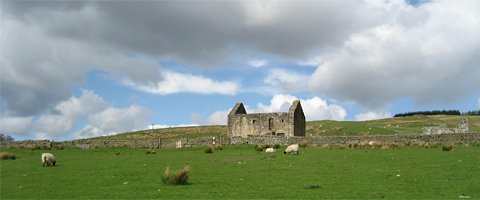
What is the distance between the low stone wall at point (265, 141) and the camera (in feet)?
140

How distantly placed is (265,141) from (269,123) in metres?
10.1

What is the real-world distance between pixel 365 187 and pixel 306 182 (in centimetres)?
229

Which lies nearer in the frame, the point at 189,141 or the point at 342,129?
the point at 189,141

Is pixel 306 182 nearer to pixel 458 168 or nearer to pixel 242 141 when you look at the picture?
pixel 458 168

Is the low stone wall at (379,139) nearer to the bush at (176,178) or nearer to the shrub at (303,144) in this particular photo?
the shrub at (303,144)

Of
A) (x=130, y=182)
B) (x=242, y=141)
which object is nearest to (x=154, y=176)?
(x=130, y=182)

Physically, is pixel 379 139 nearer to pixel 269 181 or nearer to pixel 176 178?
pixel 269 181

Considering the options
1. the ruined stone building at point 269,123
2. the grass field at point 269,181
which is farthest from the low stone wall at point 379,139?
the grass field at point 269,181

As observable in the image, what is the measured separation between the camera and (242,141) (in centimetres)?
5056

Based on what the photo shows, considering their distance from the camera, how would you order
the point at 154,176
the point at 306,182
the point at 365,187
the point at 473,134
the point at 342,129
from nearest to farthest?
the point at 365,187
the point at 306,182
the point at 154,176
the point at 473,134
the point at 342,129

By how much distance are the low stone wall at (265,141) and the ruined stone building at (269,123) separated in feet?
25.4

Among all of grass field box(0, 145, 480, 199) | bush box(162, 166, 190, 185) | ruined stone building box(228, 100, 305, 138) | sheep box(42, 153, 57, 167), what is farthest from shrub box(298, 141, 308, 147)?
bush box(162, 166, 190, 185)

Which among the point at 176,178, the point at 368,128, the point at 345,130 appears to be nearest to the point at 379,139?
the point at 176,178

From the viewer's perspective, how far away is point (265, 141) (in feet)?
Answer: 162
